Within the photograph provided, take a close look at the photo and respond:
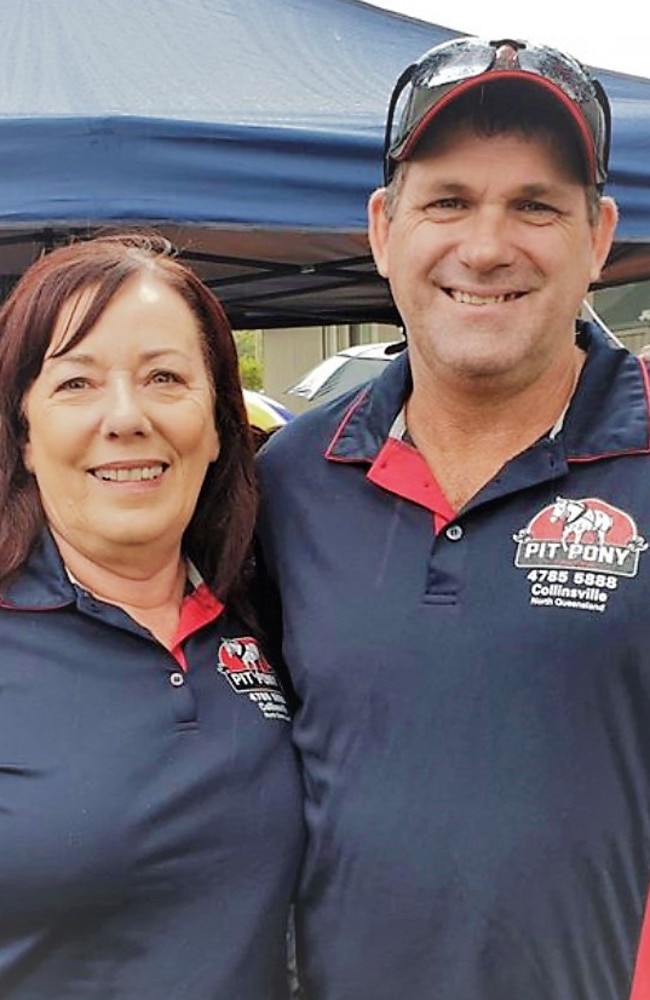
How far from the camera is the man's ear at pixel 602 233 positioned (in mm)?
1765

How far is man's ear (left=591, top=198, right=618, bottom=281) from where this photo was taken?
69.5 inches

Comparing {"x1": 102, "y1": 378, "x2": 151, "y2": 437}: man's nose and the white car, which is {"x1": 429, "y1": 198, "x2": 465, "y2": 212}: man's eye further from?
the white car

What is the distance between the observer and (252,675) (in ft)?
5.71

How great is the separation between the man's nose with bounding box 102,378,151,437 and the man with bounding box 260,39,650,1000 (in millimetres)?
347

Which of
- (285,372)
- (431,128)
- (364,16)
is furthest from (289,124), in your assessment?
(285,372)

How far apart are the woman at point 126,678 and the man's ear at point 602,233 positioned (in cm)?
59

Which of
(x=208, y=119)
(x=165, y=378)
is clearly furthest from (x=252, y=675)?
(x=208, y=119)

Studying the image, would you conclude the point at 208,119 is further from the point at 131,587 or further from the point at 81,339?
the point at 131,587

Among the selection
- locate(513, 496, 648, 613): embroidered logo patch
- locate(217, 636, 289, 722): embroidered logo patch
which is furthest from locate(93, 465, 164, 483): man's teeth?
locate(513, 496, 648, 613): embroidered logo patch

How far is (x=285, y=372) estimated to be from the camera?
48.8 ft

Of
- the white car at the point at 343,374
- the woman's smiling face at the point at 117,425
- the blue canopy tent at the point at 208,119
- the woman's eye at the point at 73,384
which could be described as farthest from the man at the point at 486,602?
the white car at the point at 343,374

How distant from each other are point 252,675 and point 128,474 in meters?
0.35

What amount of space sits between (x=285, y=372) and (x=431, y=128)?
13254 mm

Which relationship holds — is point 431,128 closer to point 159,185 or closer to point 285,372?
point 159,185
